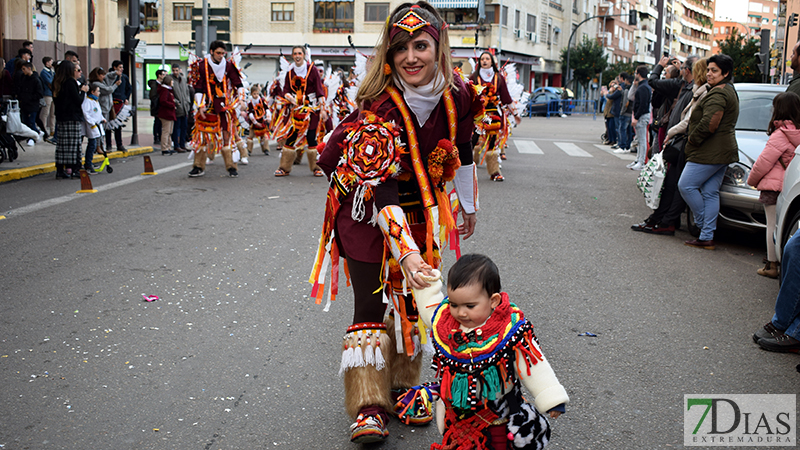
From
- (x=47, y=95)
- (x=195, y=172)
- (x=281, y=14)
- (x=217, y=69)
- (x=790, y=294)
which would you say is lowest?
(x=790, y=294)

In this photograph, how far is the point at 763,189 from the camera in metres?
5.95

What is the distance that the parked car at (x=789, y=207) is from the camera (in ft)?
16.8

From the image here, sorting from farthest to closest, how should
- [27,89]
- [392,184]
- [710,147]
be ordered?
[27,89] → [710,147] → [392,184]

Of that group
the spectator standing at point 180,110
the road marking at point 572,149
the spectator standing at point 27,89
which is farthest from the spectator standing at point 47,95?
the road marking at point 572,149

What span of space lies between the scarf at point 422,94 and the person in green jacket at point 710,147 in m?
4.51

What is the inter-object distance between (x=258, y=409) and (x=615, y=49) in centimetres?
8536

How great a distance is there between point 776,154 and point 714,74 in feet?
3.64

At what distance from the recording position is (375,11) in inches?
2104

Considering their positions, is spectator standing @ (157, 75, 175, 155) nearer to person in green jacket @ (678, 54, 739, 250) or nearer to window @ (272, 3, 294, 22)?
person in green jacket @ (678, 54, 739, 250)

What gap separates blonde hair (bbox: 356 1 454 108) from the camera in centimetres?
292

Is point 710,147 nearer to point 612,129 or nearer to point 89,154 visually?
point 89,154

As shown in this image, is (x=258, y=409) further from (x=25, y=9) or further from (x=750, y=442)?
(x=25, y=9)

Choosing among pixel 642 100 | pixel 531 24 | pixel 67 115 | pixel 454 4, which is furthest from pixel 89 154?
pixel 531 24

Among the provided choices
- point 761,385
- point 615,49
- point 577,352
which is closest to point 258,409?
point 577,352
